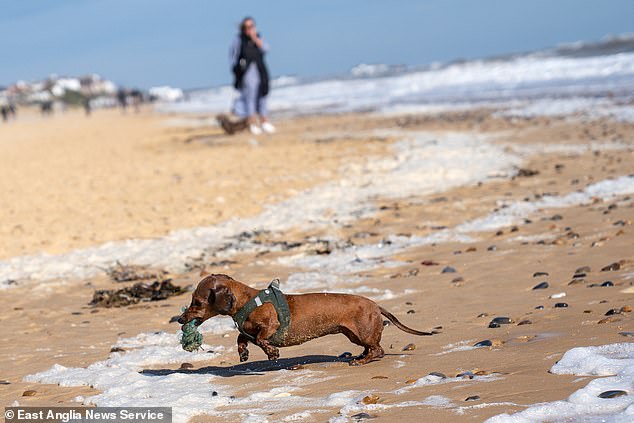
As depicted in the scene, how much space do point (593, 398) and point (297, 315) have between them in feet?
5.71

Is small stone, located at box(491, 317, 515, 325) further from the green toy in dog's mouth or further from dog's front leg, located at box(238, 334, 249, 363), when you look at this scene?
the green toy in dog's mouth

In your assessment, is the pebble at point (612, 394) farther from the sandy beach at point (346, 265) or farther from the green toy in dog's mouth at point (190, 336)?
the green toy in dog's mouth at point (190, 336)

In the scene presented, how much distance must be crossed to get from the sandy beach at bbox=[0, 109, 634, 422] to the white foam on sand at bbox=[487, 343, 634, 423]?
7 centimetres

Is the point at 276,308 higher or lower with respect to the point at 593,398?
higher

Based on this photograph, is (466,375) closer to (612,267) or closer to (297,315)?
(297,315)

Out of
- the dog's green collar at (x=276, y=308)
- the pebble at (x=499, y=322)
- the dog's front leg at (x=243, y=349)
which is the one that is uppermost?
the dog's green collar at (x=276, y=308)

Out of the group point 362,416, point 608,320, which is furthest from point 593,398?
point 608,320

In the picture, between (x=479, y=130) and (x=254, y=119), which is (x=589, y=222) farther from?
(x=254, y=119)

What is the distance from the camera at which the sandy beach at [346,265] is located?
4.15m

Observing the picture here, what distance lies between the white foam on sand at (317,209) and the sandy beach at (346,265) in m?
0.05

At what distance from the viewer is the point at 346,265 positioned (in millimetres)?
7809

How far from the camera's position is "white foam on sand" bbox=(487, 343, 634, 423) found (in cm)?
315

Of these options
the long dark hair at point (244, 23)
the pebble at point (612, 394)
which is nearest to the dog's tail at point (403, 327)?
the pebble at point (612, 394)

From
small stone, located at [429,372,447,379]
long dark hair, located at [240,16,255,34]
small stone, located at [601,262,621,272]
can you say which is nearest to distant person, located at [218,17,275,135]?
long dark hair, located at [240,16,255,34]
